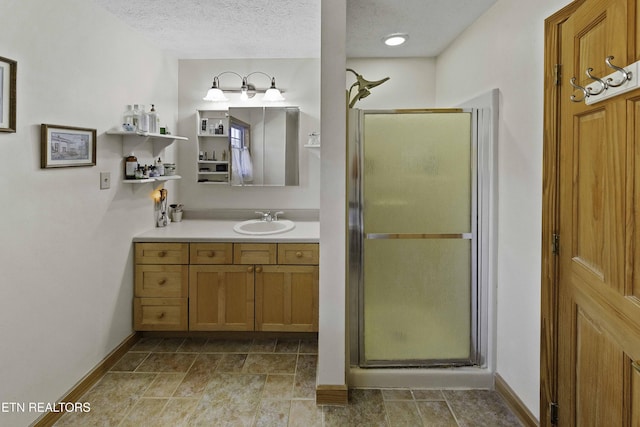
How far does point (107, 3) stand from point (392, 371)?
2.96 metres

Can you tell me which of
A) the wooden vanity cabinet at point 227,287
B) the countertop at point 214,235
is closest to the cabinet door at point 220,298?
the wooden vanity cabinet at point 227,287

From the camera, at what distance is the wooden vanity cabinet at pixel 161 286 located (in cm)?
290

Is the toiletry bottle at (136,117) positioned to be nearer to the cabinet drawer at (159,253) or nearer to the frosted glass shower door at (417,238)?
the cabinet drawer at (159,253)

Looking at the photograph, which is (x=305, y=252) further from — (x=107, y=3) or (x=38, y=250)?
(x=107, y=3)

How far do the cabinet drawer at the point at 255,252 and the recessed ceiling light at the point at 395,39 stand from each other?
1793 millimetres

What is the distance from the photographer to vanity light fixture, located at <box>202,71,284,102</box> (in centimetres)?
342

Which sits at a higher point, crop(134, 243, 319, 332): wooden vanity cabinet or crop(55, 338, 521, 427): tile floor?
crop(134, 243, 319, 332): wooden vanity cabinet

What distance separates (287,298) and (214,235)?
29.6 inches

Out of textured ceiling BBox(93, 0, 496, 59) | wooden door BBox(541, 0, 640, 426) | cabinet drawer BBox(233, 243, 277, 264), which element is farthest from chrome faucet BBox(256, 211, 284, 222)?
wooden door BBox(541, 0, 640, 426)

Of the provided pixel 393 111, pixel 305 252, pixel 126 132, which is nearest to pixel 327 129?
pixel 393 111

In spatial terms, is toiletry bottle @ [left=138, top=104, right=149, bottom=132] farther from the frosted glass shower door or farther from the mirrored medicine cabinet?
the frosted glass shower door

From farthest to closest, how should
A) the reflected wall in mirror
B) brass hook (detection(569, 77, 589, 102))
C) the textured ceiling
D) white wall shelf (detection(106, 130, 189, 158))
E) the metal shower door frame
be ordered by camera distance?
the reflected wall in mirror < white wall shelf (detection(106, 130, 189, 158)) < the textured ceiling < the metal shower door frame < brass hook (detection(569, 77, 589, 102))

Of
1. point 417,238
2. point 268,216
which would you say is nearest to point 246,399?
point 417,238

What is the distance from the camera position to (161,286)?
9.57 ft
